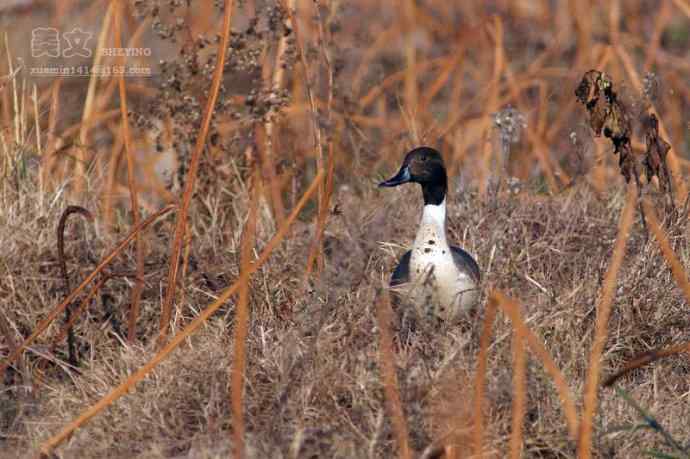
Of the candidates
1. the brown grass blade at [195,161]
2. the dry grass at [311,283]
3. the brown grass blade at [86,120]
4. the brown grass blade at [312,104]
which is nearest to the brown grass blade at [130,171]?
the dry grass at [311,283]

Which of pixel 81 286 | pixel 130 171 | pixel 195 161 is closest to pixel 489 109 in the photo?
pixel 130 171

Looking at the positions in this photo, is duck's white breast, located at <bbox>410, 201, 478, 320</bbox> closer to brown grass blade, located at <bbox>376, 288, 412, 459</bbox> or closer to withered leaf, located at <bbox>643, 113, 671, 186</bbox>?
brown grass blade, located at <bbox>376, 288, 412, 459</bbox>

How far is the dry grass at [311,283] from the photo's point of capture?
8.02 feet

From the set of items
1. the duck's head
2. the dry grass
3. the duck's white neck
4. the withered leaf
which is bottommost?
the dry grass

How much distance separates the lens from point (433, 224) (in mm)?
3127

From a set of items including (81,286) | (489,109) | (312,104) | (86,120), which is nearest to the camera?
(81,286)

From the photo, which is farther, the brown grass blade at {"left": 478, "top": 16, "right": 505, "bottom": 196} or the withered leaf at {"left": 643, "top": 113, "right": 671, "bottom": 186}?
the brown grass blade at {"left": 478, "top": 16, "right": 505, "bottom": 196}

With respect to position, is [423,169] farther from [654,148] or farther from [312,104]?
[654,148]

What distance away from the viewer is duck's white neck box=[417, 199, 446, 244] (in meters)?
3.09

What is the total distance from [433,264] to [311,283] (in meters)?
0.46

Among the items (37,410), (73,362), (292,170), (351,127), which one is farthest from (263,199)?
(37,410)


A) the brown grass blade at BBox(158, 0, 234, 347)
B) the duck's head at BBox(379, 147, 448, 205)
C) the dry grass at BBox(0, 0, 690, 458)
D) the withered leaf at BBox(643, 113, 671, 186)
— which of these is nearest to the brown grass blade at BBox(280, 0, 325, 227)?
the dry grass at BBox(0, 0, 690, 458)

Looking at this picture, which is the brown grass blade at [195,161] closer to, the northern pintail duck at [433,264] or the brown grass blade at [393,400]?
the northern pintail duck at [433,264]

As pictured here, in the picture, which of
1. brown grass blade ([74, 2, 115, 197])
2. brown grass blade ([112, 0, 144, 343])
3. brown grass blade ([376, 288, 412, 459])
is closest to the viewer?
brown grass blade ([376, 288, 412, 459])
